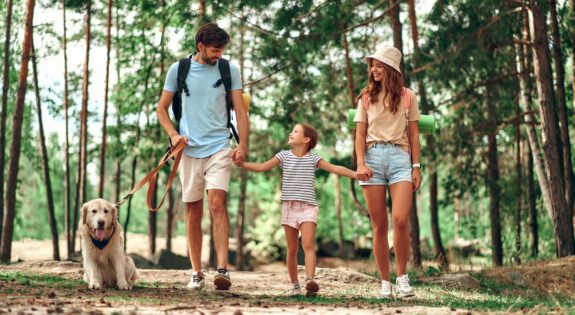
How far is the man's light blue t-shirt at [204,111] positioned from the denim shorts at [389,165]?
173cm

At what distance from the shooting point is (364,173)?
8.62 metres

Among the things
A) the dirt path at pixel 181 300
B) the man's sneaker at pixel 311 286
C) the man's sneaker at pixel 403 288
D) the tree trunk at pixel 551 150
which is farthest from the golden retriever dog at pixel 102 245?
the tree trunk at pixel 551 150

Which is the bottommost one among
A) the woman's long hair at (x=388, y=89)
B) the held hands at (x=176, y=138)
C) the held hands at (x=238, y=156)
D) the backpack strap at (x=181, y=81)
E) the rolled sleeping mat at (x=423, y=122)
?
the held hands at (x=238, y=156)

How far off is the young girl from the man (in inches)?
13.5

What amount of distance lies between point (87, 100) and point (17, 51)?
10.2ft

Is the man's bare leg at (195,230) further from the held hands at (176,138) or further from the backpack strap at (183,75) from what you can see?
the backpack strap at (183,75)

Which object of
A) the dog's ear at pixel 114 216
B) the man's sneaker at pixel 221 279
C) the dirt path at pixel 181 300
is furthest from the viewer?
the man's sneaker at pixel 221 279

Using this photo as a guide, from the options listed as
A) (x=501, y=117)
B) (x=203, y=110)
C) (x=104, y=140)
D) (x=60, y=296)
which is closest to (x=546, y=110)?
(x=501, y=117)

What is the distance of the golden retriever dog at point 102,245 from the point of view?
8.82m

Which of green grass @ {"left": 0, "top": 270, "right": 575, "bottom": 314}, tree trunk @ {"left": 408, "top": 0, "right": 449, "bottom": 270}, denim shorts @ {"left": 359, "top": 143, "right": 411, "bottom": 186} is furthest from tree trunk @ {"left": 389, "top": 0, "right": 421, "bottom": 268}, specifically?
denim shorts @ {"left": 359, "top": 143, "right": 411, "bottom": 186}

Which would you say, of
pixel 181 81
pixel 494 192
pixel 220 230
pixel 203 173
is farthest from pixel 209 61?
pixel 494 192

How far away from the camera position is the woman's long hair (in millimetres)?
8820

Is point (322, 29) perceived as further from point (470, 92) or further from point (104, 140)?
point (104, 140)

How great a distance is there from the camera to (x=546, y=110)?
1714cm
